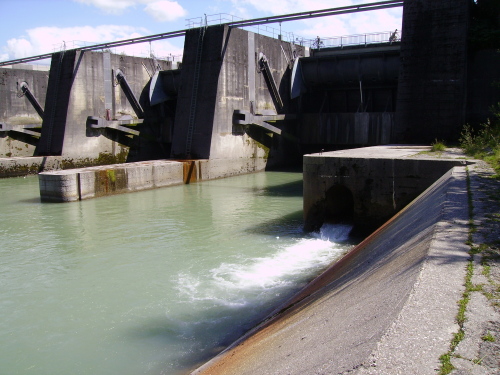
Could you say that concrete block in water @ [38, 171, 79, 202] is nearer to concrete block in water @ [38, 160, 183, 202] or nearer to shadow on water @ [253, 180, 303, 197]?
concrete block in water @ [38, 160, 183, 202]

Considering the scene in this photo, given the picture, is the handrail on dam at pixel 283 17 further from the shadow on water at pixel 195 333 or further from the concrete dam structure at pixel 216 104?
the shadow on water at pixel 195 333

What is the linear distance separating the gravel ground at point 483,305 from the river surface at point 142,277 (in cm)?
291

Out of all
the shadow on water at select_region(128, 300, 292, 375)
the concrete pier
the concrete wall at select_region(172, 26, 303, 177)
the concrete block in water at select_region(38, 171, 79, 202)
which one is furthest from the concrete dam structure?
the shadow on water at select_region(128, 300, 292, 375)

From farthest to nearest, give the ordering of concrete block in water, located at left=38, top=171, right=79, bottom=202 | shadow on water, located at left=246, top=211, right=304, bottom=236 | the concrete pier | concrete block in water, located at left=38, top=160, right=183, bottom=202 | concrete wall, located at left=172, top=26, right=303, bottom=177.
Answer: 1. concrete wall, located at left=172, top=26, right=303, bottom=177
2. concrete block in water, located at left=38, top=160, right=183, bottom=202
3. concrete block in water, located at left=38, top=171, right=79, bottom=202
4. shadow on water, located at left=246, top=211, right=304, bottom=236
5. the concrete pier

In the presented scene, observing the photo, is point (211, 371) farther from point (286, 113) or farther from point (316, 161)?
point (286, 113)

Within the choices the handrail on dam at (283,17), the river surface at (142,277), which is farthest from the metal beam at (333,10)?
the river surface at (142,277)

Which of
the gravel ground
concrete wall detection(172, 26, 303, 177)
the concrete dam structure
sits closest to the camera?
the gravel ground

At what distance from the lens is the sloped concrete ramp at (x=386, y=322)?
224 cm

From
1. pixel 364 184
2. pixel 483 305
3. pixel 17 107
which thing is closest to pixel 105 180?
pixel 364 184

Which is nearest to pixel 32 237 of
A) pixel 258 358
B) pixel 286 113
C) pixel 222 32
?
pixel 258 358

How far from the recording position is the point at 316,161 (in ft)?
36.4

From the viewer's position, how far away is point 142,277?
8039mm

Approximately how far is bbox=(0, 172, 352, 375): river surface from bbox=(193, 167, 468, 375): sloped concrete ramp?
1574 millimetres

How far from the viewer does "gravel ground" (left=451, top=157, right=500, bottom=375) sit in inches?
83.7
